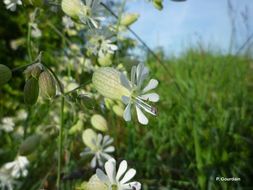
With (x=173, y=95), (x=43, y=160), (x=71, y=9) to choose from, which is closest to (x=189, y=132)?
(x=43, y=160)

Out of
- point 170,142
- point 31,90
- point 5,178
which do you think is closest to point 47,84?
point 31,90

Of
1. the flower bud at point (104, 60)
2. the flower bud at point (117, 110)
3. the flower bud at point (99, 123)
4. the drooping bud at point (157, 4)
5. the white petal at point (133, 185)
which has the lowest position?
the flower bud at point (99, 123)

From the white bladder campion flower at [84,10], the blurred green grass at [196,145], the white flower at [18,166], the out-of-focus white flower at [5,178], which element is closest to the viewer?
the white bladder campion flower at [84,10]

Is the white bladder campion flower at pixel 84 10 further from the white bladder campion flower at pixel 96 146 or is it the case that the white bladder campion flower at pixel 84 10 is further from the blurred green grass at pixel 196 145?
the blurred green grass at pixel 196 145

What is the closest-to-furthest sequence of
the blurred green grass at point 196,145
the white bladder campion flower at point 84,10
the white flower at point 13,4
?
the white bladder campion flower at point 84,10
the white flower at point 13,4
the blurred green grass at point 196,145

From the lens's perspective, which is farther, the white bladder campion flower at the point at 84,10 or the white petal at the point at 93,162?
the white petal at the point at 93,162

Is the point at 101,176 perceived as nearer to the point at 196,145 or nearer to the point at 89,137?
the point at 89,137

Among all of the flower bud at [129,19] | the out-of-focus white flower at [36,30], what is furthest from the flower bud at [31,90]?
the flower bud at [129,19]
